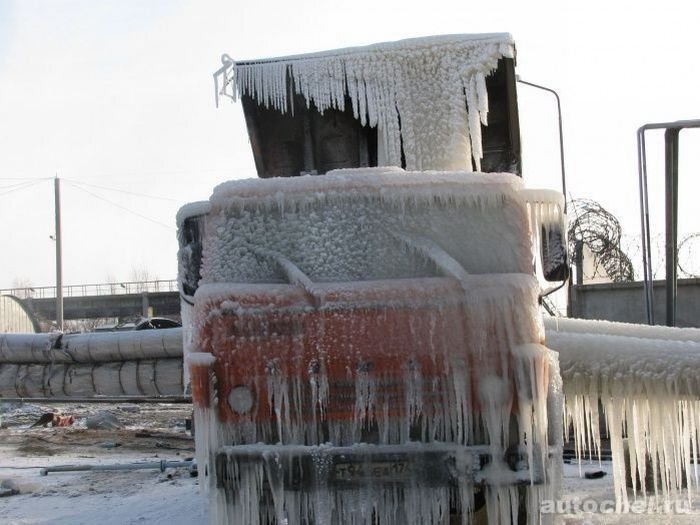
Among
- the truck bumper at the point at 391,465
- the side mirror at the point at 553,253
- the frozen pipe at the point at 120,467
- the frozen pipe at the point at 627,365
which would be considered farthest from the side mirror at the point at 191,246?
the frozen pipe at the point at 120,467

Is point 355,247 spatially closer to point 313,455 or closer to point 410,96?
point 313,455

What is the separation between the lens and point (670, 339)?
400cm

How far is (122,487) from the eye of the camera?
6891mm

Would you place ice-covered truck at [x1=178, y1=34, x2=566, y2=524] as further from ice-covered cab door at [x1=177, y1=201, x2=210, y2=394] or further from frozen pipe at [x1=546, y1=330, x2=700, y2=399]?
frozen pipe at [x1=546, y1=330, x2=700, y2=399]

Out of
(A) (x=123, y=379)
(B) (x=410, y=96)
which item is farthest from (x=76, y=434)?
(B) (x=410, y=96)

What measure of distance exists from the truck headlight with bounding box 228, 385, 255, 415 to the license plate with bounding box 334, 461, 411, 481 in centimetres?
45

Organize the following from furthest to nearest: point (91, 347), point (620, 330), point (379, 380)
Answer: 1. point (91, 347)
2. point (620, 330)
3. point (379, 380)

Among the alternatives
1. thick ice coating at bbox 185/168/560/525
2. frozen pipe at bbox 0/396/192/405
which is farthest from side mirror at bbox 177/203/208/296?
frozen pipe at bbox 0/396/192/405

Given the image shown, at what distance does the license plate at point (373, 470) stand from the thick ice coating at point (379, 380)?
0.02 m

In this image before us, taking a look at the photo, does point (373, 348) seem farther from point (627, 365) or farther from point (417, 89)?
point (417, 89)

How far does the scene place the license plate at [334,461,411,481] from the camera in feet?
10.0

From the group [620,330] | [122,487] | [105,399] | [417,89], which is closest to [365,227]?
[620,330]

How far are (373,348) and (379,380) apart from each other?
0.13 metres

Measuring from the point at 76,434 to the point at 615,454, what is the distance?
30.4 feet
